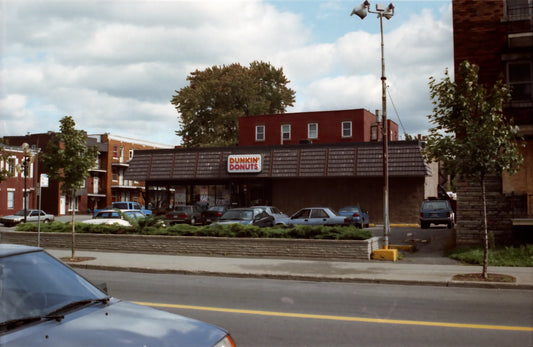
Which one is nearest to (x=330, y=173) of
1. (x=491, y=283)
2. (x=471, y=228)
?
(x=471, y=228)

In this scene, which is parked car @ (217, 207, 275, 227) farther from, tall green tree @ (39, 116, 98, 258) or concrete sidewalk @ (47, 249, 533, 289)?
tall green tree @ (39, 116, 98, 258)

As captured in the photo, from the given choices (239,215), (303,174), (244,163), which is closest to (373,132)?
(303,174)

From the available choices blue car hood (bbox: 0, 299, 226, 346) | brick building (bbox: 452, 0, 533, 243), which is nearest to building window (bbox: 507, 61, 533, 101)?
brick building (bbox: 452, 0, 533, 243)

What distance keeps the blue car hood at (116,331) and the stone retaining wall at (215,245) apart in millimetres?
13285

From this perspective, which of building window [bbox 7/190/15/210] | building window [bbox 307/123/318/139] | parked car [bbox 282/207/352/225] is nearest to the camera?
parked car [bbox 282/207/352/225]

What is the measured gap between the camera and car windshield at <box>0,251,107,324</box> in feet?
12.1

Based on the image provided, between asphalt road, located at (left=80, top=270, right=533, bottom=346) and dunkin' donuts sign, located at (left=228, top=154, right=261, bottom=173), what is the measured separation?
25917 mm

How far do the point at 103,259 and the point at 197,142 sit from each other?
42.9m

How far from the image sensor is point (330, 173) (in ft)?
120

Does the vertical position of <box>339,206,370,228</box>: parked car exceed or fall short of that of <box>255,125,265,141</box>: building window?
it falls short

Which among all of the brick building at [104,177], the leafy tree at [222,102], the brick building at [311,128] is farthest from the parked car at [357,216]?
the brick building at [104,177]

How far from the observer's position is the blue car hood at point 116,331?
328 cm

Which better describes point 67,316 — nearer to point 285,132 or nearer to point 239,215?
point 239,215

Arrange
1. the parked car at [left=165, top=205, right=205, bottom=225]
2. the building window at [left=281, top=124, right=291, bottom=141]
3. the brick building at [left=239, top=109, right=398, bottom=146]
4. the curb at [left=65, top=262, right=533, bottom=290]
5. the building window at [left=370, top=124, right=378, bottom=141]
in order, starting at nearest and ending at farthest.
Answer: the curb at [left=65, top=262, right=533, bottom=290], the parked car at [left=165, top=205, right=205, bottom=225], the brick building at [left=239, top=109, right=398, bottom=146], the building window at [left=370, top=124, right=378, bottom=141], the building window at [left=281, top=124, right=291, bottom=141]
